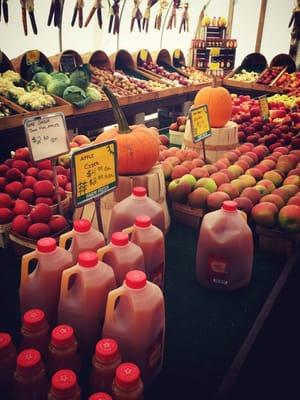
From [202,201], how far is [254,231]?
38cm

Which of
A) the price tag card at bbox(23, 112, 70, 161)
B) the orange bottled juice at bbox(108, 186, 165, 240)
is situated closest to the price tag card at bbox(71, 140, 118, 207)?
the orange bottled juice at bbox(108, 186, 165, 240)

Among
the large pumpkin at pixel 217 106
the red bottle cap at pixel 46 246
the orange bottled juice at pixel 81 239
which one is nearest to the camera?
the red bottle cap at pixel 46 246

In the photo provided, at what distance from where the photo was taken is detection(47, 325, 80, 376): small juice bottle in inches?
39.9

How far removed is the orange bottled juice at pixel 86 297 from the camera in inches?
45.7

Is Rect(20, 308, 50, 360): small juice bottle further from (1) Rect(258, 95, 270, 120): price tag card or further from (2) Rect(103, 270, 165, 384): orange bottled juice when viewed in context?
(1) Rect(258, 95, 270, 120): price tag card

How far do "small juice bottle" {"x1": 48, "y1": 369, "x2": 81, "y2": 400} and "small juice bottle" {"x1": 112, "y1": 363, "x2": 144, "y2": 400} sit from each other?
0.34 feet

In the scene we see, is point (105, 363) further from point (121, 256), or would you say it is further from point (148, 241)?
point (148, 241)

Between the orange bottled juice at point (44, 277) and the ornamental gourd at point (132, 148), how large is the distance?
0.90 meters

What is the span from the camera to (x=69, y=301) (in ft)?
3.88

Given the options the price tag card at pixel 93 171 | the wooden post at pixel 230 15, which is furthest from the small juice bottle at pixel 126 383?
the wooden post at pixel 230 15

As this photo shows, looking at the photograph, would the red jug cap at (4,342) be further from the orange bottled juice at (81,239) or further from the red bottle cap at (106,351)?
the orange bottled juice at (81,239)

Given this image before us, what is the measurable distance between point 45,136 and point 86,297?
3.14ft

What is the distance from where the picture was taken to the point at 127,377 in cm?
91

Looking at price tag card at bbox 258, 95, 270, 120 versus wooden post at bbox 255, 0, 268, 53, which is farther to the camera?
wooden post at bbox 255, 0, 268, 53
